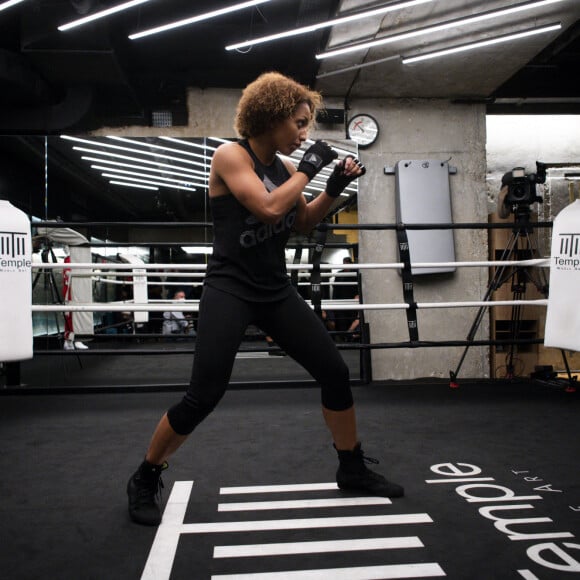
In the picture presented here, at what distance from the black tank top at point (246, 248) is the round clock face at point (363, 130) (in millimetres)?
3259

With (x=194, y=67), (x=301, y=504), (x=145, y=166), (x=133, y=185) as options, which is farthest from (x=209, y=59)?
(x=301, y=504)

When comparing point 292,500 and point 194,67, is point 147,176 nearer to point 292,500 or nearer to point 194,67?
point 194,67

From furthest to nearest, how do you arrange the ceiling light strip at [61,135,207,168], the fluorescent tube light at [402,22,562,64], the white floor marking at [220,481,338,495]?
1. the ceiling light strip at [61,135,207,168]
2. the fluorescent tube light at [402,22,562,64]
3. the white floor marking at [220,481,338,495]

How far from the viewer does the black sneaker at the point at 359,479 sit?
1.63 meters

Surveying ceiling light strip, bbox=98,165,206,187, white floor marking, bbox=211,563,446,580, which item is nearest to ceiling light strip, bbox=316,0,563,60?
ceiling light strip, bbox=98,165,206,187

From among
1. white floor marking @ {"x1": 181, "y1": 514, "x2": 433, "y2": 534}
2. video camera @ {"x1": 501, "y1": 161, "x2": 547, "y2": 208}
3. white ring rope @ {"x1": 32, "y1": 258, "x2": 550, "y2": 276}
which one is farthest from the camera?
video camera @ {"x1": 501, "y1": 161, "x2": 547, "y2": 208}

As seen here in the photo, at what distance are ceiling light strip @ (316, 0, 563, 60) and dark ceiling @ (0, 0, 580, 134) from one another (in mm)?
58

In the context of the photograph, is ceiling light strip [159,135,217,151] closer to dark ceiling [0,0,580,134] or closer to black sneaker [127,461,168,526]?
dark ceiling [0,0,580,134]

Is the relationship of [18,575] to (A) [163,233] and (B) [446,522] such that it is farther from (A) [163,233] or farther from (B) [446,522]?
(A) [163,233]

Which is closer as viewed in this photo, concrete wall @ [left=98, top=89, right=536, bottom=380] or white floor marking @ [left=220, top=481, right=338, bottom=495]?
white floor marking @ [left=220, top=481, right=338, bottom=495]

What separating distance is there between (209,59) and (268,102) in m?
3.78

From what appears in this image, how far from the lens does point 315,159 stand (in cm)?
148

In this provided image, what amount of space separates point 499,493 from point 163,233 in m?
5.73

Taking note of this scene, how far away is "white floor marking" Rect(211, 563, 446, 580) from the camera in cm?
117
